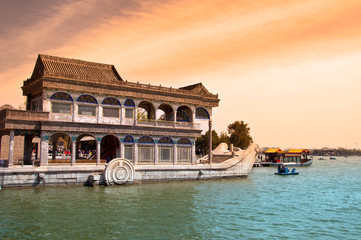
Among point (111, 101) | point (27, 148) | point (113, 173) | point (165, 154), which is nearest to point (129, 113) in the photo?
point (111, 101)

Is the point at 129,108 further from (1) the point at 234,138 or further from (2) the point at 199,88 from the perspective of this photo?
(1) the point at 234,138

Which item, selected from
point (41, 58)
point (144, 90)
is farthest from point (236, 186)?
point (41, 58)

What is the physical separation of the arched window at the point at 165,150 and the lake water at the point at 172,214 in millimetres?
5149

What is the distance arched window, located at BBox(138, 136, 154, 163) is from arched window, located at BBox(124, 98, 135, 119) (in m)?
2.33

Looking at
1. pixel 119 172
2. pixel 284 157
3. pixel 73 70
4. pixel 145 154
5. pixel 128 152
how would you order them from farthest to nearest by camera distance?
pixel 284 157 → pixel 145 154 → pixel 128 152 → pixel 73 70 → pixel 119 172

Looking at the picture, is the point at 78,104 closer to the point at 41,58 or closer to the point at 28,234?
the point at 41,58

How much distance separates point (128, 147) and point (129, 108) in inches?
134

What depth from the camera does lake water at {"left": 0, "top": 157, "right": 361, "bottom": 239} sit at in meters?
15.7

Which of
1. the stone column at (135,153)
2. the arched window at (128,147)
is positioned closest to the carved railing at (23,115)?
the arched window at (128,147)

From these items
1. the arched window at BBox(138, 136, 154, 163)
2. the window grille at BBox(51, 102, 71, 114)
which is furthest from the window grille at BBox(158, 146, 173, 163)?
the window grille at BBox(51, 102, 71, 114)

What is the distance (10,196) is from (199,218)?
39.4 feet

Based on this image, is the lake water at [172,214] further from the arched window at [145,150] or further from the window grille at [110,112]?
the window grille at [110,112]

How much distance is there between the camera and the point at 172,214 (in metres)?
19.2

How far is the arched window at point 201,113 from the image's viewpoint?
36812mm
